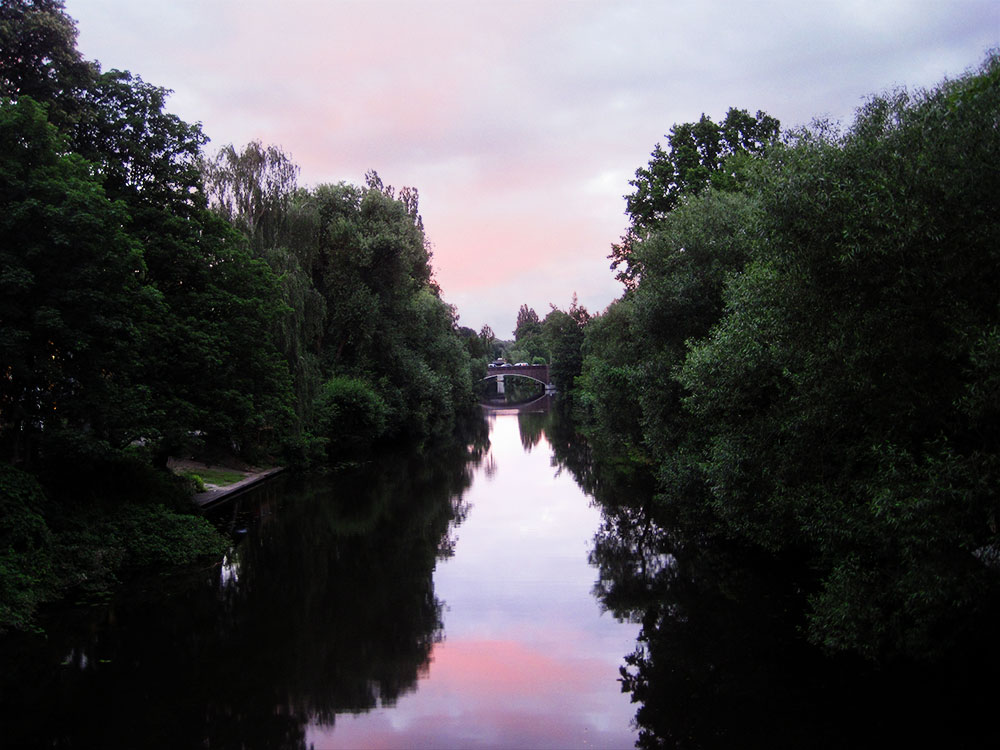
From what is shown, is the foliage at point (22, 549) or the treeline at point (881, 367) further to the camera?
the foliage at point (22, 549)

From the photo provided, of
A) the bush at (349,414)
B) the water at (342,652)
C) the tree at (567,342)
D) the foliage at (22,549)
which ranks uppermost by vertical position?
the tree at (567,342)

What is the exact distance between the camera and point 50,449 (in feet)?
52.5

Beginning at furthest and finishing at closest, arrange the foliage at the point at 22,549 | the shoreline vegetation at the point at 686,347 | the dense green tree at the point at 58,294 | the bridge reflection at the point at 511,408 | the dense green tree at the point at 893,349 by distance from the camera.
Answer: the bridge reflection at the point at 511,408
the dense green tree at the point at 58,294
the foliage at the point at 22,549
the shoreline vegetation at the point at 686,347
the dense green tree at the point at 893,349

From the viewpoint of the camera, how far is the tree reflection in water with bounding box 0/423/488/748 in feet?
32.6

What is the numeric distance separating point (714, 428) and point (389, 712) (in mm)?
8910

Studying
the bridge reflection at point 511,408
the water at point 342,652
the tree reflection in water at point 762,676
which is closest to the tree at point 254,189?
the water at point 342,652

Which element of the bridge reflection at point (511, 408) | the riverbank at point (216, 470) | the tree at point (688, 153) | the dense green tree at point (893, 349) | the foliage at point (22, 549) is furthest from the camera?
the bridge reflection at point (511, 408)

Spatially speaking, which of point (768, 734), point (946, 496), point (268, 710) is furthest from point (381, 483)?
point (946, 496)

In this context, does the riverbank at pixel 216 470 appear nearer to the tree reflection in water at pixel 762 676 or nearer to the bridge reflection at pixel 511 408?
the tree reflection in water at pixel 762 676

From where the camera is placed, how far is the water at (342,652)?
991 centimetres

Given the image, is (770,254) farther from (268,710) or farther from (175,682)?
Result: (175,682)

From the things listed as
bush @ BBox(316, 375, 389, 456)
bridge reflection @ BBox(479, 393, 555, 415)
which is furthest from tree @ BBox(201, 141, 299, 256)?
bridge reflection @ BBox(479, 393, 555, 415)

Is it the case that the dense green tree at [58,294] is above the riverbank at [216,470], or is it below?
above

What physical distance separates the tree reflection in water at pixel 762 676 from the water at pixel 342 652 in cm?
64
